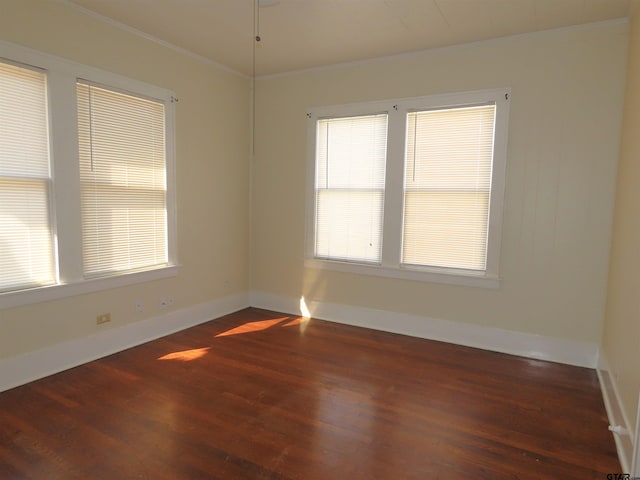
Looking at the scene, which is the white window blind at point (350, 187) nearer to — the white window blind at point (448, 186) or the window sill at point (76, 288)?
the white window blind at point (448, 186)

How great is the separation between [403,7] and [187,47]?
2.20m

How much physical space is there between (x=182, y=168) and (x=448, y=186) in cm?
275

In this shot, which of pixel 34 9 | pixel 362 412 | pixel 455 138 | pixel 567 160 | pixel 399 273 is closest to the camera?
pixel 362 412

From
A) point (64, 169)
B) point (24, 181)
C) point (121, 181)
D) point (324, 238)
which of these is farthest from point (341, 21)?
point (24, 181)

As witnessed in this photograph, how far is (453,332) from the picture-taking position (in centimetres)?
400

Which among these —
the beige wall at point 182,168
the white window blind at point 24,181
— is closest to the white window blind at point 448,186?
the beige wall at point 182,168

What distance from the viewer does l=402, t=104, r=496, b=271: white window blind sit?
3.78 meters

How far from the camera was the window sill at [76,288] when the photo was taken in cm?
288

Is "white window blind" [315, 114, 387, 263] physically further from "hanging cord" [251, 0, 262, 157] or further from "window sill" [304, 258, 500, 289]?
"hanging cord" [251, 0, 262, 157]

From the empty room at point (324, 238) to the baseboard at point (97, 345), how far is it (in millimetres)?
18

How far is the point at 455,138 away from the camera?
3.87m

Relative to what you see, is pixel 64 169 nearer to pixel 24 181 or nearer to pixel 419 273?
pixel 24 181

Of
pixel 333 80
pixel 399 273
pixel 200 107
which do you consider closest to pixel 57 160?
pixel 200 107

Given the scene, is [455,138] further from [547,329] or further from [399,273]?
[547,329]
